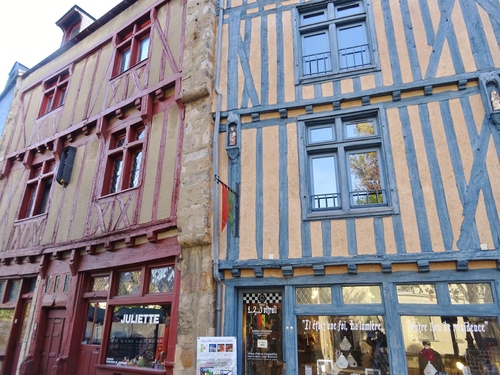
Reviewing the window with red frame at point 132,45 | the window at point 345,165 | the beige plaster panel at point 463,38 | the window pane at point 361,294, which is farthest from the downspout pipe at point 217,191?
the beige plaster panel at point 463,38

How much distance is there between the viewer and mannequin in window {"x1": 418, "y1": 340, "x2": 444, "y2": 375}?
384 cm

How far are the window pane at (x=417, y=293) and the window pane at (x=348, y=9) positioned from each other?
4.34m

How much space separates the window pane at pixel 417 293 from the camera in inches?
159

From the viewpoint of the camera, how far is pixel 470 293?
3924 millimetres

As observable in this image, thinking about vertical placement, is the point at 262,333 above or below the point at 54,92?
below

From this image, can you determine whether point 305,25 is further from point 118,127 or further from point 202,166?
point 118,127

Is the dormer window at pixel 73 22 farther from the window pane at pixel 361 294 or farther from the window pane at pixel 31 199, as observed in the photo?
the window pane at pixel 361 294

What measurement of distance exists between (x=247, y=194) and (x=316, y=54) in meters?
2.59

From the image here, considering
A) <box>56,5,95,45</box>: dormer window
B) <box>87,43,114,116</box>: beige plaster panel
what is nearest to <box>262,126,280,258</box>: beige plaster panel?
<box>87,43,114,116</box>: beige plaster panel

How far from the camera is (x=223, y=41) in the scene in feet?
20.4

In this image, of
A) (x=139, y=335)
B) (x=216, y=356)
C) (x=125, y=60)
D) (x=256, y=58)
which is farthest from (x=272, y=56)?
(x=139, y=335)

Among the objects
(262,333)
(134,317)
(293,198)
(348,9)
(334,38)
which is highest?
(348,9)

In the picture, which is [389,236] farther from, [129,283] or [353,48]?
[129,283]

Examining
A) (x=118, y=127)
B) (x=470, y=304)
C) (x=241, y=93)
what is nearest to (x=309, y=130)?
(x=241, y=93)
